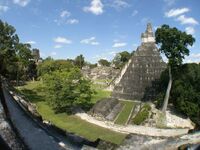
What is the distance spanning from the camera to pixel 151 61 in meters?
48.4

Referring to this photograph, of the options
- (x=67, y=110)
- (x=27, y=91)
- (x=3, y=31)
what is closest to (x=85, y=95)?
(x=67, y=110)

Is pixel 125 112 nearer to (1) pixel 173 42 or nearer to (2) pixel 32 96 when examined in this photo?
(1) pixel 173 42

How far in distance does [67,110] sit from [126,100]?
38.1 ft

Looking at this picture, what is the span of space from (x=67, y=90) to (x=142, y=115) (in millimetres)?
10163

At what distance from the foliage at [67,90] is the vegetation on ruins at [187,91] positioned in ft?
32.4

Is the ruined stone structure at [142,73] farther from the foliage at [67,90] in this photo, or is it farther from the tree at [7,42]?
the tree at [7,42]

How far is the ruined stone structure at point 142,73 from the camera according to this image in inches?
1842

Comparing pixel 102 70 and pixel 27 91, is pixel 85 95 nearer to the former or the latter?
pixel 27 91

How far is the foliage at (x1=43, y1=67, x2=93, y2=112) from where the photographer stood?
3869 centimetres

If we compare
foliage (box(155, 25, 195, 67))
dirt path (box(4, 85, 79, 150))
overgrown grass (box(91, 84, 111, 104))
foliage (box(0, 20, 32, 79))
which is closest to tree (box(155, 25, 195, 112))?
foliage (box(155, 25, 195, 67))

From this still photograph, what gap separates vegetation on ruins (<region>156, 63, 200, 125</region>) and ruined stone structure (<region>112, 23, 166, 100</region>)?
7.44m

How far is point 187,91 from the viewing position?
34.7 m

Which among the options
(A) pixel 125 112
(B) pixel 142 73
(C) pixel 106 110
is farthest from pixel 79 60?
(C) pixel 106 110

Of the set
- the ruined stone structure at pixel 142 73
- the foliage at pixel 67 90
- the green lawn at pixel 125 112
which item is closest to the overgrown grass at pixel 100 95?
the ruined stone structure at pixel 142 73
